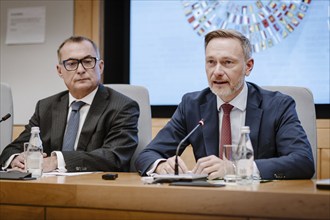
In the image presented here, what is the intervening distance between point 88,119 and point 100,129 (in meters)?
0.09

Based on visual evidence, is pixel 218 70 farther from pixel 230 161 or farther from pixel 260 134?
pixel 230 161

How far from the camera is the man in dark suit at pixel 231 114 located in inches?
94.2

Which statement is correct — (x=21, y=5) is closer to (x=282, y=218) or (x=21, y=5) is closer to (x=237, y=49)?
(x=237, y=49)

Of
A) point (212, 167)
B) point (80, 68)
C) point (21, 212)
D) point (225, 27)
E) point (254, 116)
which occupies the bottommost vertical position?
point (21, 212)

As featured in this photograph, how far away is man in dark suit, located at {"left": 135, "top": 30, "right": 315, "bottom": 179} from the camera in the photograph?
239 centimetres

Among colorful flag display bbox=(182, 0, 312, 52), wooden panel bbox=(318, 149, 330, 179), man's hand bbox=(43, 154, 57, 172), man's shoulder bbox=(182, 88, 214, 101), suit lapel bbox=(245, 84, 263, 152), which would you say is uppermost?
colorful flag display bbox=(182, 0, 312, 52)

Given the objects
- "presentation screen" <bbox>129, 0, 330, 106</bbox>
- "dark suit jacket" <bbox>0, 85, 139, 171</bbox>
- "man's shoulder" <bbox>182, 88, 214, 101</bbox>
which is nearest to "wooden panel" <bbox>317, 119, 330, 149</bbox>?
"presentation screen" <bbox>129, 0, 330, 106</bbox>

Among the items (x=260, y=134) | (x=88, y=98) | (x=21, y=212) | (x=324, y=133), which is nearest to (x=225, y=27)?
(x=324, y=133)

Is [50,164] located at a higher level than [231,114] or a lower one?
lower

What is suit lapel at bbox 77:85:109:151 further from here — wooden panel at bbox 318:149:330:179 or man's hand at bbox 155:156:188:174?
wooden panel at bbox 318:149:330:179

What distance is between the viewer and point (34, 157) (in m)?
2.13

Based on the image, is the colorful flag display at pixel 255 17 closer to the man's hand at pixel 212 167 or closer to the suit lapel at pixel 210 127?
the suit lapel at pixel 210 127

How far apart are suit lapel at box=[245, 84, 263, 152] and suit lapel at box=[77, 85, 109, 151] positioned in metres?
0.81

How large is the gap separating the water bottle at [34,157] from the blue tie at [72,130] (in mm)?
645
